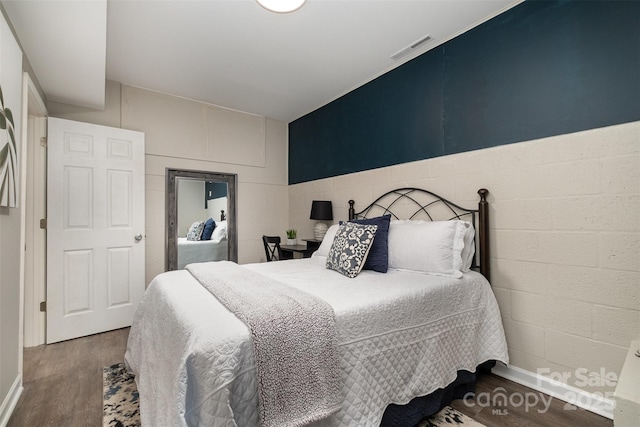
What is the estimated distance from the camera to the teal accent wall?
1.69 meters

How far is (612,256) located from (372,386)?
61.1 inches

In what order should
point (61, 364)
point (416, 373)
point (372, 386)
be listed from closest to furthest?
point (372, 386) < point (416, 373) < point (61, 364)

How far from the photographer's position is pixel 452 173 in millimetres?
2432

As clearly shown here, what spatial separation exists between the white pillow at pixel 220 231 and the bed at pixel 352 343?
69.9 inches

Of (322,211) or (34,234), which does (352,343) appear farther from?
(34,234)

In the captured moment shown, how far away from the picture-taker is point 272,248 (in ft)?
→ 13.8

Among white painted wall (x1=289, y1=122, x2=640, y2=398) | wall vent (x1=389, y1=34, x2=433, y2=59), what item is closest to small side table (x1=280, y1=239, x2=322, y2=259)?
white painted wall (x1=289, y1=122, x2=640, y2=398)

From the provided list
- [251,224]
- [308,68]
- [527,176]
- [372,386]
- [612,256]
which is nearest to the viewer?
[372,386]

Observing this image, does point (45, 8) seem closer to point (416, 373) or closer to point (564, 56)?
point (416, 373)

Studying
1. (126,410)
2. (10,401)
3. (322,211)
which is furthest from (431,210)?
(10,401)

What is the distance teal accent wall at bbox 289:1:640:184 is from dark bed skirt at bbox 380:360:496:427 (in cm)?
164

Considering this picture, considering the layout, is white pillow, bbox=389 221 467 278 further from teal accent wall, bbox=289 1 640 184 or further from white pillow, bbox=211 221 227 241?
white pillow, bbox=211 221 227 241

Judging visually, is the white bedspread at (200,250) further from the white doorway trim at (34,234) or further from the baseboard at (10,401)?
the baseboard at (10,401)

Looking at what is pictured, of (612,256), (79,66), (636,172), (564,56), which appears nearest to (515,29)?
(564,56)
